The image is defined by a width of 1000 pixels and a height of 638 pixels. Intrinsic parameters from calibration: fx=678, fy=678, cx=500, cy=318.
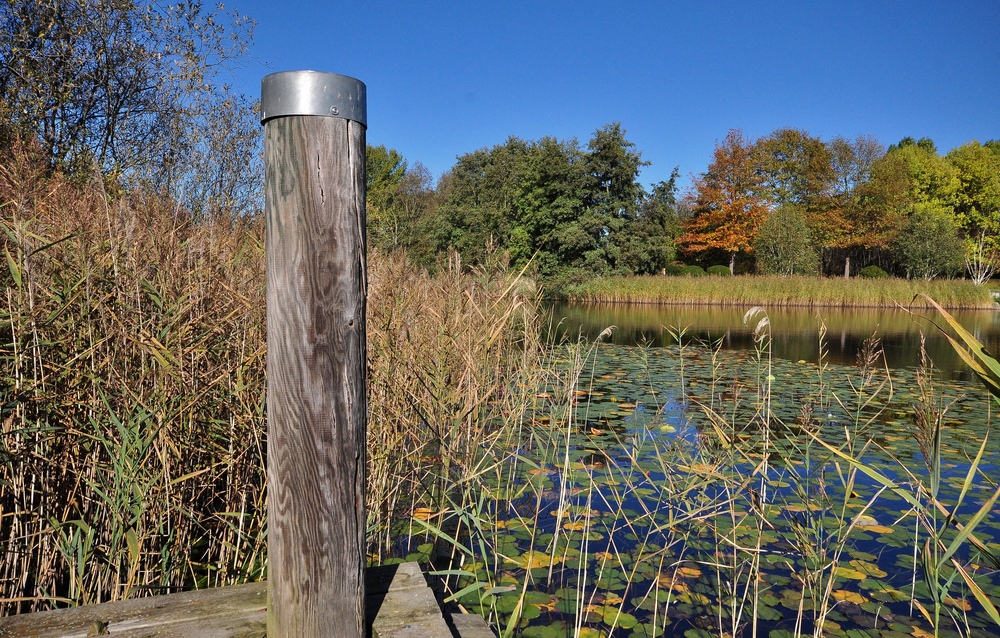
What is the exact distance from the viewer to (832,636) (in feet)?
9.04

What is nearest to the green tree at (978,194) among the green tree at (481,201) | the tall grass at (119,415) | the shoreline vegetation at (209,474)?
the green tree at (481,201)

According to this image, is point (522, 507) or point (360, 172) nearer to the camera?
point (360, 172)

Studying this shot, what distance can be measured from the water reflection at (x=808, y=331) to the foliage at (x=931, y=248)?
26.3ft

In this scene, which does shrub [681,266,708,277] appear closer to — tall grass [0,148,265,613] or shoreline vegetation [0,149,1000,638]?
shoreline vegetation [0,149,1000,638]

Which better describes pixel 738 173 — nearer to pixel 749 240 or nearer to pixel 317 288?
pixel 749 240

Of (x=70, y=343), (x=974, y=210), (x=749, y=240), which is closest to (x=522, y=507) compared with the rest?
(x=70, y=343)

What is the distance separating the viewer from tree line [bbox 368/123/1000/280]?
2873 cm

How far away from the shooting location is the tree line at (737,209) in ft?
94.3

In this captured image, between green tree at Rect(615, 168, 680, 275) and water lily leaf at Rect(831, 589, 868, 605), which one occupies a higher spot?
green tree at Rect(615, 168, 680, 275)

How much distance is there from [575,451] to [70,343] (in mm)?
3442

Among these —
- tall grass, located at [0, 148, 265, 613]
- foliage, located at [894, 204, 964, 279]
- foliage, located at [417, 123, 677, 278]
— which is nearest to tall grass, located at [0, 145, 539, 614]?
tall grass, located at [0, 148, 265, 613]

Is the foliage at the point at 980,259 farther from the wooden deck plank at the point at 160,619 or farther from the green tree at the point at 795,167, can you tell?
the wooden deck plank at the point at 160,619

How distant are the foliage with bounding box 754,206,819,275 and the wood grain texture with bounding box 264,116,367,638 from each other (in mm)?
30267

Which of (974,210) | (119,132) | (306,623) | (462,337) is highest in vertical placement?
(974,210)
